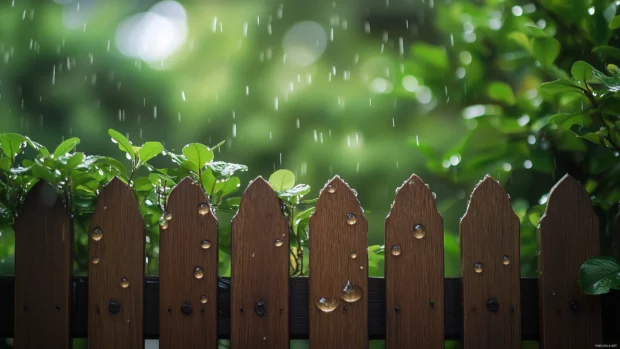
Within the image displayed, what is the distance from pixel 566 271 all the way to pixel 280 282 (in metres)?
0.71

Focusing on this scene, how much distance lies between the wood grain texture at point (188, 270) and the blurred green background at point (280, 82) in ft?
3.81

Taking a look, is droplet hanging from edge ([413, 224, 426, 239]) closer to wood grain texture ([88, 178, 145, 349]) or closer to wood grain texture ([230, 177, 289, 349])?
wood grain texture ([230, 177, 289, 349])

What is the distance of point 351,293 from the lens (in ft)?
4.62

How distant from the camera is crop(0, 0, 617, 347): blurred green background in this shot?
7.66 feet

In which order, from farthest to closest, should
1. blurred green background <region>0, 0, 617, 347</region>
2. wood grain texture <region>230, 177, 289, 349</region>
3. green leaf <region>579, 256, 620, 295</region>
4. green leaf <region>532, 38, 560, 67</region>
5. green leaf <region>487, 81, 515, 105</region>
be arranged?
1. blurred green background <region>0, 0, 617, 347</region>
2. green leaf <region>487, 81, 515, 105</region>
3. green leaf <region>532, 38, 560, 67</region>
4. wood grain texture <region>230, 177, 289, 349</region>
5. green leaf <region>579, 256, 620, 295</region>

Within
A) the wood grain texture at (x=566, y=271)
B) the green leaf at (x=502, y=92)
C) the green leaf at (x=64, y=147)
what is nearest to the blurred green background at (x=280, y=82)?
the green leaf at (x=502, y=92)

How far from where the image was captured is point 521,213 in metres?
1.96

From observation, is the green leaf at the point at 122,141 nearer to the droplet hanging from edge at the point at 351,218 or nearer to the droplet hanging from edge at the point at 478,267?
the droplet hanging from edge at the point at 351,218

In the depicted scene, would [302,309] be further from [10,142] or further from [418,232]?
[10,142]

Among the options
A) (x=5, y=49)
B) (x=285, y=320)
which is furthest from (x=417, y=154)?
(x=5, y=49)

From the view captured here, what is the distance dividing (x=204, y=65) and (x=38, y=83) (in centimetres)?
110

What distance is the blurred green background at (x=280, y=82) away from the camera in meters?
2.33

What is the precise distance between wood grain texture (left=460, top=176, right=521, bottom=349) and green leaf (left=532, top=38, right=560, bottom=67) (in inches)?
21.0

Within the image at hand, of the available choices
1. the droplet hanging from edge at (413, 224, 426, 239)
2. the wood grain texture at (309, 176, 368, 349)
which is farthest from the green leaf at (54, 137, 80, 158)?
the droplet hanging from edge at (413, 224, 426, 239)
